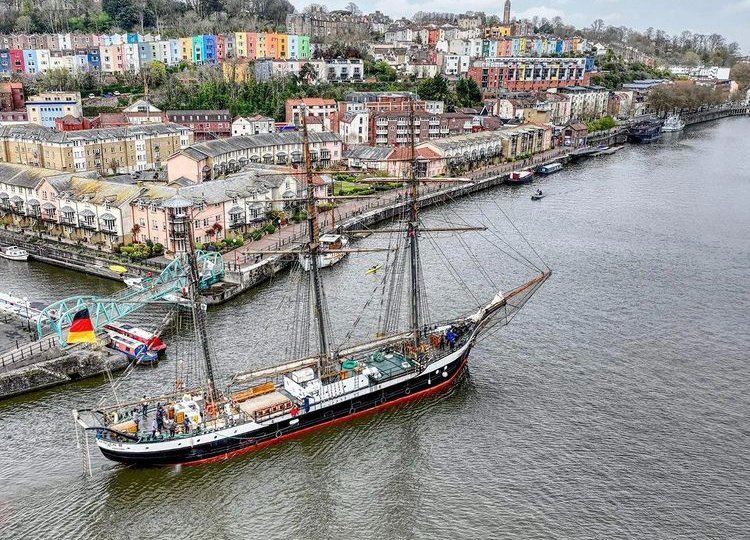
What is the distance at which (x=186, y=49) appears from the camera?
359 feet

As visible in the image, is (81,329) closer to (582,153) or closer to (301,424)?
(301,424)

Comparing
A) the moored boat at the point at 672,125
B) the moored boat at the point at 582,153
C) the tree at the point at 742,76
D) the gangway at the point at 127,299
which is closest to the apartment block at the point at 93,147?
the gangway at the point at 127,299

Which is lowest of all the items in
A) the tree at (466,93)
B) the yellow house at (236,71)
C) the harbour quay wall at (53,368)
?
the harbour quay wall at (53,368)

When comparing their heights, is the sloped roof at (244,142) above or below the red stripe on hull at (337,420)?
above

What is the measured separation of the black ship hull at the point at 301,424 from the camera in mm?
23266

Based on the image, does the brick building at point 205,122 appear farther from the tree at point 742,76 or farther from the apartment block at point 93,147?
the tree at point 742,76

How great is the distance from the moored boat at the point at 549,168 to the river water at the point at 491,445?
1473 inches

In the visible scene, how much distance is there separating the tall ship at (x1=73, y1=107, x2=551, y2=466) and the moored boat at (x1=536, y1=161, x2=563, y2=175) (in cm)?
4809

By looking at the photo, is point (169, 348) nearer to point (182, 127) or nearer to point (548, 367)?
point (548, 367)

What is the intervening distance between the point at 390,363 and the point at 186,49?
96430mm

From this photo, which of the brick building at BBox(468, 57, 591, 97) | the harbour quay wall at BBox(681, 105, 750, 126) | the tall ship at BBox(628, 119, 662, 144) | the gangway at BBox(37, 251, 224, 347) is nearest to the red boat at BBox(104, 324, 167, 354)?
the gangway at BBox(37, 251, 224, 347)

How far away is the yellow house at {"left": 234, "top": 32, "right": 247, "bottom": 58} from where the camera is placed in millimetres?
110875

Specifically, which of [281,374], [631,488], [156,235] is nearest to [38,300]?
[156,235]

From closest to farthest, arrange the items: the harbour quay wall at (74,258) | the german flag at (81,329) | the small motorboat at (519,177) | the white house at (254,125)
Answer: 1. the german flag at (81,329)
2. the harbour quay wall at (74,258)
3. the small motorboat at (519,177)
4. the white house at (254,125)
